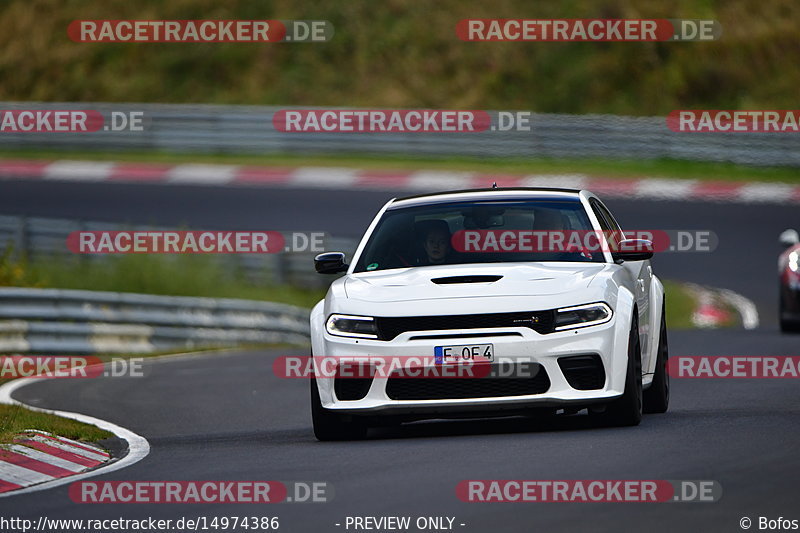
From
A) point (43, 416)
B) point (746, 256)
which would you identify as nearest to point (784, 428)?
point (43, 416)

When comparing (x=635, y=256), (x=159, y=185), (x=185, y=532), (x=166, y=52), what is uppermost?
(x=166, y=52)

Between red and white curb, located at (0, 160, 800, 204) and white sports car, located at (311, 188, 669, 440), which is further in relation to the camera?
red and white curb, located at (0, 160, 800, 204)

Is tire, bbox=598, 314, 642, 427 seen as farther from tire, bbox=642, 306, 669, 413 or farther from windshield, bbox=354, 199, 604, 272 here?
tire, bbox=642, 306, 669, 413

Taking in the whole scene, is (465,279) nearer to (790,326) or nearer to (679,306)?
(790,326)

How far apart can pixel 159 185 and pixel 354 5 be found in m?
12.5

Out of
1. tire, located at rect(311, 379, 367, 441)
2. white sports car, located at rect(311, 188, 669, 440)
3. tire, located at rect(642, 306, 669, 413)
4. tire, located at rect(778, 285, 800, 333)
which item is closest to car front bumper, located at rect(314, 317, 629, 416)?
white sports car, located at rect(311, 188, 669, 440)

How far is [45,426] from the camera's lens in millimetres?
11523

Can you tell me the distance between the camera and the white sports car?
384 inches

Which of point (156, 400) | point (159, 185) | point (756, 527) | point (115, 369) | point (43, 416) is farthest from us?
point (159, 185)

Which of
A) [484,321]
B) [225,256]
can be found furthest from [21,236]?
[484,321]

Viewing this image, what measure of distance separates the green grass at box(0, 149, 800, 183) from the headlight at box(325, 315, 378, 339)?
968 inches

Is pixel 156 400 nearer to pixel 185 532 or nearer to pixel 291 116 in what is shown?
pixel 185 532

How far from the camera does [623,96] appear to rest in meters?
42.0

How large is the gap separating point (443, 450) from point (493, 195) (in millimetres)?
2235
